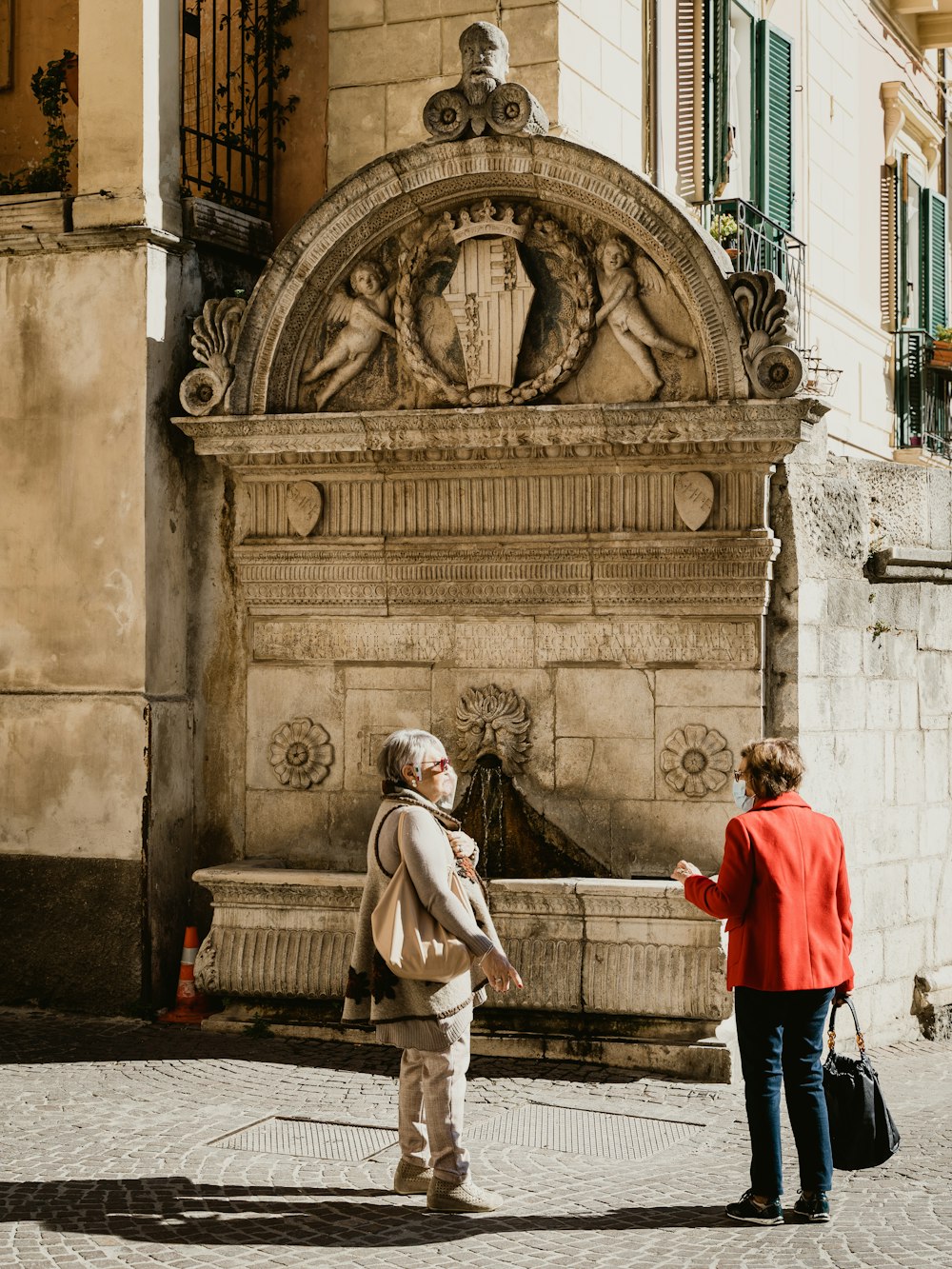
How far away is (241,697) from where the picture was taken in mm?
9219

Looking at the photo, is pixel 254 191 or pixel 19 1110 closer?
pixel 19 1110

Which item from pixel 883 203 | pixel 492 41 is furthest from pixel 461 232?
pixel 883 203

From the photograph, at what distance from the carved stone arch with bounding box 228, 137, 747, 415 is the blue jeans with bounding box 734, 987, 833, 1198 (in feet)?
11.3

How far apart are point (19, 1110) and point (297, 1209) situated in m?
1.70

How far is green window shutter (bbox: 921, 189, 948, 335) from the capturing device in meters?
15.6

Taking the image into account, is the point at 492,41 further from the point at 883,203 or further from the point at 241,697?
the point at 883,203

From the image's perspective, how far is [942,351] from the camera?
15359mm

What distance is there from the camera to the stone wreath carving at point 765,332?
810cm

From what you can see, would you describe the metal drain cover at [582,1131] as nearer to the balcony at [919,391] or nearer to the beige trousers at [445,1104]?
the beige trousers at [445,1104]

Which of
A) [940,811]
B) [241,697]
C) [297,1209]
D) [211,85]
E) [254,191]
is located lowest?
[297,1209]

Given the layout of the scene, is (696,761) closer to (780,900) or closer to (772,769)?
(772,769)

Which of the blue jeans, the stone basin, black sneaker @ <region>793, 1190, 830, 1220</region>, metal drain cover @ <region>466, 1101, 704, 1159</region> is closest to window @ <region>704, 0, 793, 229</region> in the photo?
the stone basin

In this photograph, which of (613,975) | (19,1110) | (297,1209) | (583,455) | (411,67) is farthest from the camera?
(411,67)

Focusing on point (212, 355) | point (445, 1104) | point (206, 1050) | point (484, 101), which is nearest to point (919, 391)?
point (484, 101)
